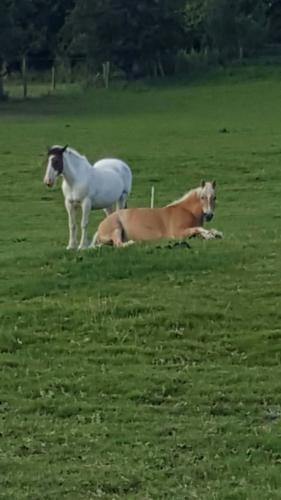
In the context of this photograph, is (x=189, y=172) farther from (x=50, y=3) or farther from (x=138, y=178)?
(x=50, y=3)

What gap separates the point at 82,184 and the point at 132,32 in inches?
1919

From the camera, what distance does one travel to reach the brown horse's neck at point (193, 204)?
14.5m

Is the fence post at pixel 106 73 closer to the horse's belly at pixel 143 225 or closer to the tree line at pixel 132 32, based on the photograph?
the tree line at pixel 132 32

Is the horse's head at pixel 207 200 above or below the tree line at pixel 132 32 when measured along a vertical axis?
above

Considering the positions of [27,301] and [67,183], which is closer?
[27,301]

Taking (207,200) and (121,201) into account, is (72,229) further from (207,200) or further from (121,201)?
(121,201)

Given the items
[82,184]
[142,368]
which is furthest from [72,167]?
[142,368]

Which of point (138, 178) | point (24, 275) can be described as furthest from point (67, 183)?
point (138, 178)

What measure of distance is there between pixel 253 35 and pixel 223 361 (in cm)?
5638

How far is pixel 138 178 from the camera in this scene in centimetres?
2608

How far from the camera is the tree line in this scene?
62250 mm

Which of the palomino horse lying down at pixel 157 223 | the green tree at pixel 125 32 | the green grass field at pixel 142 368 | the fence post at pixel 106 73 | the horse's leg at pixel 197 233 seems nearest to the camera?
the green grass field at pixel 142 368

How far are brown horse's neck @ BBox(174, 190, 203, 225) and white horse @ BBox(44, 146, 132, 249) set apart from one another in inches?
48.4

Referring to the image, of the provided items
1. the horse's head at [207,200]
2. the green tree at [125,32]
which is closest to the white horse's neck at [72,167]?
the horse's head at [207,200]
